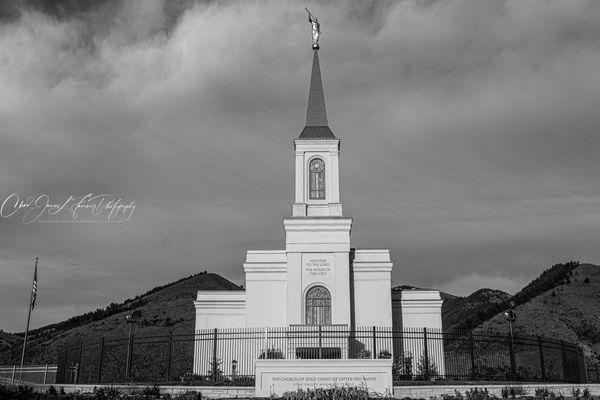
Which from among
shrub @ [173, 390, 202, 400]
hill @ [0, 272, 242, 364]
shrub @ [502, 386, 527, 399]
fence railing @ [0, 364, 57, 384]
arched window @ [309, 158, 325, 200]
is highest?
arched window @ [309, 158, 325, 200]

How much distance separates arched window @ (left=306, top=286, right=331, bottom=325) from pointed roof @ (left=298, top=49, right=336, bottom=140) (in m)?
9.76

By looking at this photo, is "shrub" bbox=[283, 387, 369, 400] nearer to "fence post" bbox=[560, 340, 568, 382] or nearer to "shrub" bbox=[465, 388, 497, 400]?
"shrub" bbox=[465, 388, 497, 400]

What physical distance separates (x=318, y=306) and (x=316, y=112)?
42.1ft

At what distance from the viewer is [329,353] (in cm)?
2973

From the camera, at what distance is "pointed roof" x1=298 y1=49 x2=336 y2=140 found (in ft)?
129

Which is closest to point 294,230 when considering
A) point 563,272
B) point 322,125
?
point 322,125

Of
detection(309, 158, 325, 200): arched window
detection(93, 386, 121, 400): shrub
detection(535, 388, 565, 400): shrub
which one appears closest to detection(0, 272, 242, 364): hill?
detection(309, 158, 325, 200): arched window

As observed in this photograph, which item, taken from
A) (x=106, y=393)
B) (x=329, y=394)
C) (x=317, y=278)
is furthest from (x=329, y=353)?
(x=106, y=393)

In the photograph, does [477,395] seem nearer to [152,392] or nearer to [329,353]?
[329,353]

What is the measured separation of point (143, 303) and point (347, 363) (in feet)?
244

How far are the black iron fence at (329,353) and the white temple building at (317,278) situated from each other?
1223 millimetres

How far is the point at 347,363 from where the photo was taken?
21578 mm

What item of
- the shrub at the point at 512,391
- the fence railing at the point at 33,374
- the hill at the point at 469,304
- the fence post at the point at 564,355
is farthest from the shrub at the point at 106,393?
the hill at the point at 469,304

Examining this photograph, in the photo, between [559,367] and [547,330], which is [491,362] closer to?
[559,367]
